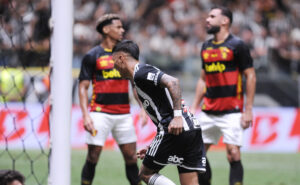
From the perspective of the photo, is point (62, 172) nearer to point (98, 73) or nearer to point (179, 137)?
point (179, 137)

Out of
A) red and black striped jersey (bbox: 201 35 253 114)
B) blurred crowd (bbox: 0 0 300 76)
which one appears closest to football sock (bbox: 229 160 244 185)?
red and black striped jersey (bbox: 201 35 253 114)

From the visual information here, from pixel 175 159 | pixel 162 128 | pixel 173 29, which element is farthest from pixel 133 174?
pixel 173 29

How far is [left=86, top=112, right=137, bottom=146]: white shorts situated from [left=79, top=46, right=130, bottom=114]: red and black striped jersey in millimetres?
75

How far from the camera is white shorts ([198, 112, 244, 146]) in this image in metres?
6.77

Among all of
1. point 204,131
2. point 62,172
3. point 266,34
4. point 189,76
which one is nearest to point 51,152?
point 62,172

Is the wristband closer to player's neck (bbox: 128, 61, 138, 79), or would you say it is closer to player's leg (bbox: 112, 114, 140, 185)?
player's neck (bbox: 128, 61, 138, 79)

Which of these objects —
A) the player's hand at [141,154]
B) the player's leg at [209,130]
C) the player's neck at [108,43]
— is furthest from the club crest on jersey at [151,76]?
the player's leg at [209,130]

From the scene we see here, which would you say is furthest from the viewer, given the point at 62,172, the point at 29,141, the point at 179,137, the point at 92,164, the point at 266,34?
the point at 266,34

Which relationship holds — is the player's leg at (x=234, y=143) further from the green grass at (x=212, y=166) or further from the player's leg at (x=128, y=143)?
the green grass at (x=212, y=166)

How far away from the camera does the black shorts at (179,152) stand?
5035mm

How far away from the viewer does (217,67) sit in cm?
693

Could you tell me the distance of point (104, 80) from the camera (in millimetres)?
6844

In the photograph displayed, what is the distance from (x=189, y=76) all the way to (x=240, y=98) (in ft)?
Answer: 26.5

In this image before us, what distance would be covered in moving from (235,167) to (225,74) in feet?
3.83
